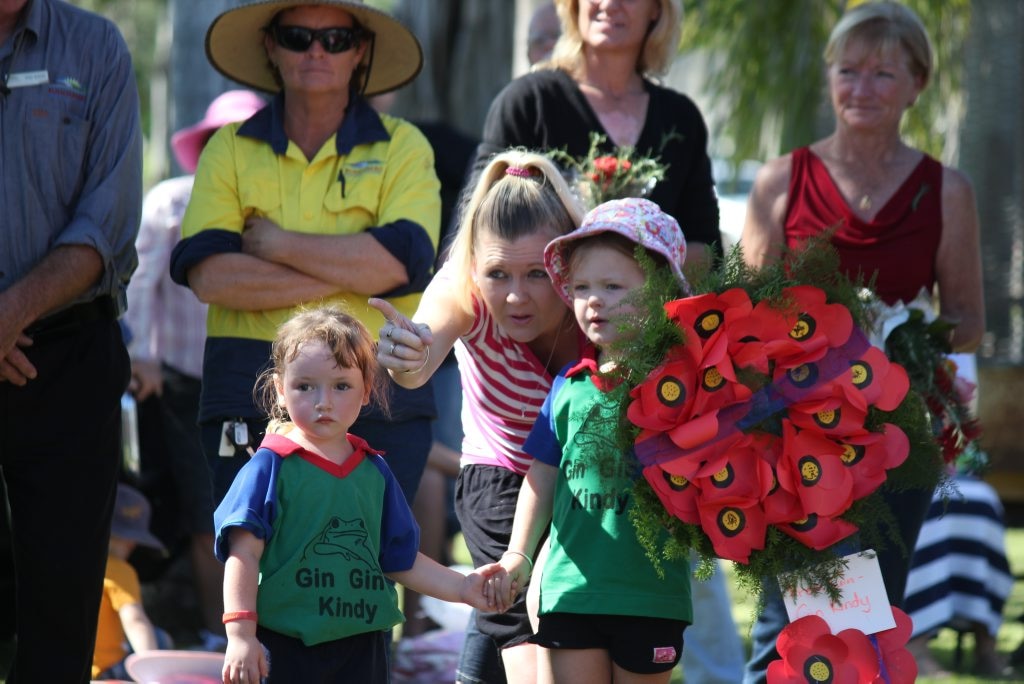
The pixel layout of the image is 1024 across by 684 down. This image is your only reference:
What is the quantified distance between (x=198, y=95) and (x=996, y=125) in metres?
5.33

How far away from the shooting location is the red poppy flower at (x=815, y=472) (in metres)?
3.19

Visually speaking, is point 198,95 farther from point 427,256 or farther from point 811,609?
point 811,609

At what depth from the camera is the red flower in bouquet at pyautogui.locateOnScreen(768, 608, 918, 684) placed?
3.34 m

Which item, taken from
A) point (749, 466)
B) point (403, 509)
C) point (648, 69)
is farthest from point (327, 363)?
point (648, 69)

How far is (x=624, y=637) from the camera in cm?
352

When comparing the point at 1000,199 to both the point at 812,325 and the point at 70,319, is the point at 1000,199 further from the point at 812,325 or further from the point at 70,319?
the point at 70,319

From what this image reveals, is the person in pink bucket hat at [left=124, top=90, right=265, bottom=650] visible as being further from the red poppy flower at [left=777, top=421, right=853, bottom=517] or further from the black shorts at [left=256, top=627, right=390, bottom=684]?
the red poppy flower at [left=777, top=421, right=853, bottom=517]

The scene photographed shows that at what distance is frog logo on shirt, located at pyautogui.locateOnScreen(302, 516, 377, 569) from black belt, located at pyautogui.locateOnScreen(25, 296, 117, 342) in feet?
3.49

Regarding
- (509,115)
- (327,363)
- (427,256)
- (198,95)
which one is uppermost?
(198,95)

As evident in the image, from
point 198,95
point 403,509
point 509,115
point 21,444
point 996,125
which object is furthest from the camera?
point 996,125

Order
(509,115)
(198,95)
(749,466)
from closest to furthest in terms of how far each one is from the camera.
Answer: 1. (749,466)
2. (509,115)
3. (198,95)

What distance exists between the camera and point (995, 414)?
9852 millimetres

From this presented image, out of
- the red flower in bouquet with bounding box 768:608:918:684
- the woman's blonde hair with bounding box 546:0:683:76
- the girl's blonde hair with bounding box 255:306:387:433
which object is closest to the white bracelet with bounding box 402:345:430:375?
the girl's blonde hair with bounding box 255:306:387:433

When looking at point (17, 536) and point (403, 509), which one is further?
point (17, 536)
